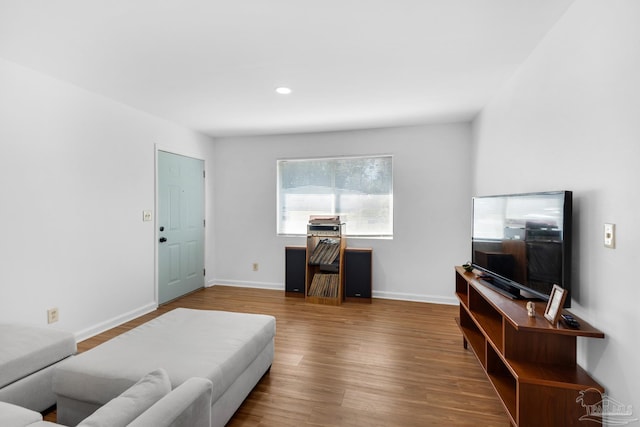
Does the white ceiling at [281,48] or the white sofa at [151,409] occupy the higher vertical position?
the white ceiling at [281,48]

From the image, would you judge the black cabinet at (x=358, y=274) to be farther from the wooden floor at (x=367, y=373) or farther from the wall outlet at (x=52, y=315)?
the wall outlet at (x=52, y=315)

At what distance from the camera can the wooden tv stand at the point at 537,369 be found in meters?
1.43

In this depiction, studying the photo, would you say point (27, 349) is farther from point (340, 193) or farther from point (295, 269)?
point (340, 193)

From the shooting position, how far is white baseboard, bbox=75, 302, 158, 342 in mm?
2934

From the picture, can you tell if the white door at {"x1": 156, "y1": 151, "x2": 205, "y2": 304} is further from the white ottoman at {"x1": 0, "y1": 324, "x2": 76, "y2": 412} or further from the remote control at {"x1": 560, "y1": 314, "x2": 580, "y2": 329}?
the remote control at {"x1": 560, "y1": 314, "x2": 580, "y2": 329}

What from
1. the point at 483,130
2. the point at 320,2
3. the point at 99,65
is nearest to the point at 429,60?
the point at 320,2

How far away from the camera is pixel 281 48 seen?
2148 millimetres

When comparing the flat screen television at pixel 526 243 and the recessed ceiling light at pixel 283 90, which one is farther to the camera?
the recessed ceiling light at pixel 283 90

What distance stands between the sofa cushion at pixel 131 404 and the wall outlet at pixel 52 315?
2.12 meters

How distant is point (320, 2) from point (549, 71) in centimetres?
143

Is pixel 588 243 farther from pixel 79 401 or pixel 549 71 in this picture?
pixel 79 401

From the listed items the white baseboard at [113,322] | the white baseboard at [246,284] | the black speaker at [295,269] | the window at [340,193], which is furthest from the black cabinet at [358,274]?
the white baseboard at [113,322]

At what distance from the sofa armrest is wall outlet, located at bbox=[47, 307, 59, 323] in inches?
87.7

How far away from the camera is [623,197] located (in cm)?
131
